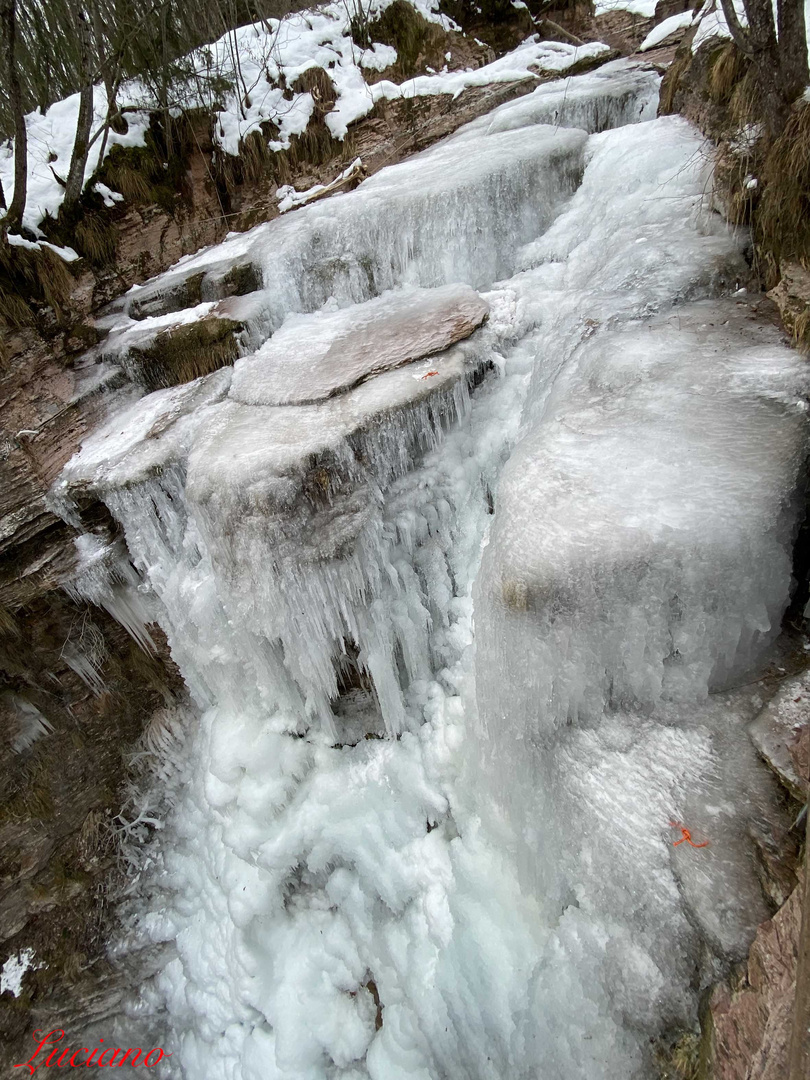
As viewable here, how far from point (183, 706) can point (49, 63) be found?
7618mm

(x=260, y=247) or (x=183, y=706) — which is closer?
(x=183, y=706)

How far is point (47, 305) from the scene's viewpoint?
4.93 metres

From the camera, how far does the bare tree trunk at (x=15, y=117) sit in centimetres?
453

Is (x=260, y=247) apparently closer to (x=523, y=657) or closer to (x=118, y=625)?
(x=118, y=625)

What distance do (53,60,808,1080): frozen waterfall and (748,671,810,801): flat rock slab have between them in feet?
0.30

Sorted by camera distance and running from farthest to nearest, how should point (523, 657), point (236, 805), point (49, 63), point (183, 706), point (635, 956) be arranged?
1. point (49, 63)
2. point (183, 706)
3. point (236, 805)
4. point (523, 657)
5. point (635, 956)

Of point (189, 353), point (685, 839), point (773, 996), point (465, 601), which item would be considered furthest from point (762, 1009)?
point (189, 353)

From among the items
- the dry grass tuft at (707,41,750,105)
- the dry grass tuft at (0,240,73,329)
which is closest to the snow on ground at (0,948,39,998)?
the dry grass tuft at (0,240,73,329)

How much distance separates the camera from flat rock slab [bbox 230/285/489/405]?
11.7ft

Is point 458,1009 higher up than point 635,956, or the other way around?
point 635,956

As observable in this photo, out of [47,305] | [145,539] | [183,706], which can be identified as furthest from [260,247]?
[183,706]

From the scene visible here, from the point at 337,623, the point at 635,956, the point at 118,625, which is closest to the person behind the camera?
the point at 635,956
